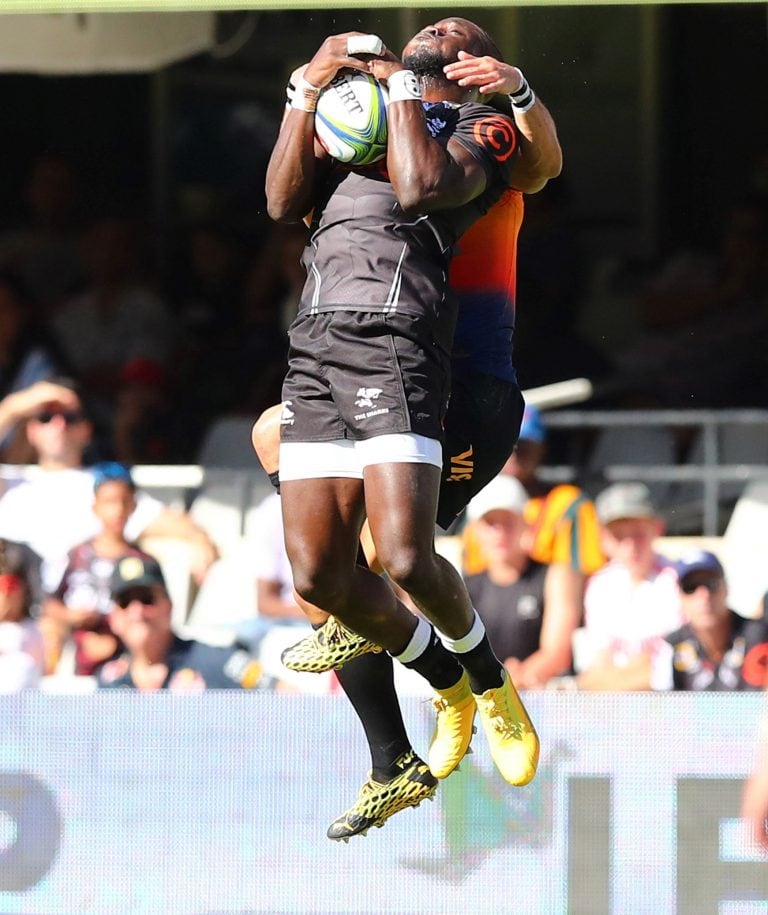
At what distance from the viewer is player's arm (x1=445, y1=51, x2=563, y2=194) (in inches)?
159

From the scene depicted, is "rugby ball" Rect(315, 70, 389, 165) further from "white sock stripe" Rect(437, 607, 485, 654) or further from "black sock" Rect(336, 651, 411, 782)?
"black sock" Rect(336, 651, 411, 782)

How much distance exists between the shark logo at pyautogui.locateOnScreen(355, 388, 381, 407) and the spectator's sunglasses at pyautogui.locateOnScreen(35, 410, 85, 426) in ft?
12.3

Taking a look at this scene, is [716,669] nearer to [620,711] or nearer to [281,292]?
[620,711]

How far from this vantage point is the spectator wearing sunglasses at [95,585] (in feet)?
22.4

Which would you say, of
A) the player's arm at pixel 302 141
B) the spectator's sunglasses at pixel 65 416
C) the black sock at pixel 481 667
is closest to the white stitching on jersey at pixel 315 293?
the player's arm at pixel 302 141

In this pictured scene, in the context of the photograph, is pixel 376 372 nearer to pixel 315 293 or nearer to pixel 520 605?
pixel 315 293

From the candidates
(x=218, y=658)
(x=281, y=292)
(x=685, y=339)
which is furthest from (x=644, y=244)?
(x=218, y=658)

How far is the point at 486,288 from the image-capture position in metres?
4.43

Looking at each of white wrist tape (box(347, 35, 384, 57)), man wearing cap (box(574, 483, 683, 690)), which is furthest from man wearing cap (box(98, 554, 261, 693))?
white wrist tape (box(347, 35, 384, 57))

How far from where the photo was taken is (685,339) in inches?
315

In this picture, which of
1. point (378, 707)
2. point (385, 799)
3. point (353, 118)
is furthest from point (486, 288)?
point (385, 799)

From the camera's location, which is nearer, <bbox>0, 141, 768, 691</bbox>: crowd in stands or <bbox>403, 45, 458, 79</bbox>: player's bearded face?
<bbox>403, 45, 458, 79</bbox>: player's bearded face

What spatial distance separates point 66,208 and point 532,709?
445 cm

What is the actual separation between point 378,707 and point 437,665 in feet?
0.84
